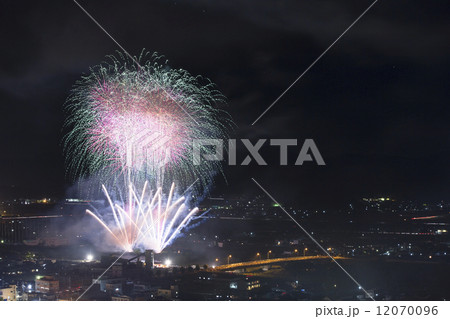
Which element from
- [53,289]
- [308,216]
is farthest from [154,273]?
[308,216]

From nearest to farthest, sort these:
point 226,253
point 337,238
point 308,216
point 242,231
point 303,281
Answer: point 303,281, point 226,253, point 337,238, point 242,231, point 308,216

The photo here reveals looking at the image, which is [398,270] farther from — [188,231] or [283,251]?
[188,231]

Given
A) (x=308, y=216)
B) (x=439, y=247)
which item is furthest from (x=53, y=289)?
(x=308, y=216)

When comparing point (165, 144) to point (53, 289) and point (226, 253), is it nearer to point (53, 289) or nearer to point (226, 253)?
point (53, 289)

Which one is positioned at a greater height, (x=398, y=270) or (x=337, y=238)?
(x=337, y=238)

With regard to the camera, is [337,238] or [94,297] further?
[337,238]

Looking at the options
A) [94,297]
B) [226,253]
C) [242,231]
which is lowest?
Result: [94,297]

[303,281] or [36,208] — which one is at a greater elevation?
[36,208]

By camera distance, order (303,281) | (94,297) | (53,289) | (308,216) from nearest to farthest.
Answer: (94,297)
(53,289)
(303,281)
(308,216)
